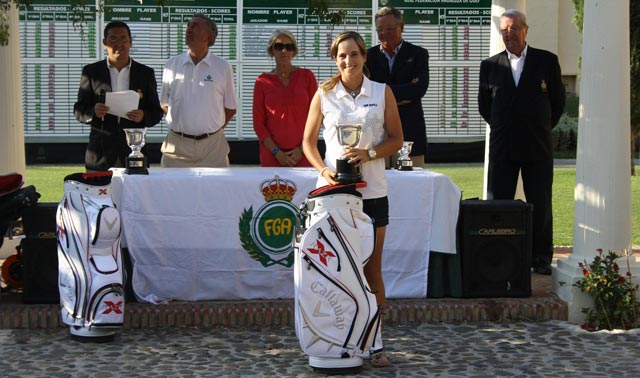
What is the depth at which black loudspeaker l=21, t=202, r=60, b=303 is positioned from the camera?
22.7 feet

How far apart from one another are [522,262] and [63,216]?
3200 mm

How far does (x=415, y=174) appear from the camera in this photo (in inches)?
280

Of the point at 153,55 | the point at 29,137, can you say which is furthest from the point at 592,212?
the point at 29,137

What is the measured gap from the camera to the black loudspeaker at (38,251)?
6.93 meters

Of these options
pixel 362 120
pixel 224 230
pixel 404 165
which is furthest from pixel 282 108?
pixel 362 120

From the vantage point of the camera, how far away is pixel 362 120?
5770 mm

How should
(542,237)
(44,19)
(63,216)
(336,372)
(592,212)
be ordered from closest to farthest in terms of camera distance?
(336,372), (63,216), (592,212), (542,237), (44,19)

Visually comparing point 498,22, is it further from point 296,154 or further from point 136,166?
point 136,166

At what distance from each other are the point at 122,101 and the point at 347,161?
2727 mm

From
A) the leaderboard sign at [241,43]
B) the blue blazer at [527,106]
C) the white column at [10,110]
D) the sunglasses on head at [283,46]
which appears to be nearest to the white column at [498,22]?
the blue blazer at [527,106]

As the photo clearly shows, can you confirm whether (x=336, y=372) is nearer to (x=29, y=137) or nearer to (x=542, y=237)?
(x=542, y=237)

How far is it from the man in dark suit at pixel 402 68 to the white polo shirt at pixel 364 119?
223 centimetres

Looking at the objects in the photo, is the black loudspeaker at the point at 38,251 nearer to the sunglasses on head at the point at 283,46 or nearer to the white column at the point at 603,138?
the sunglasses on head at the point at 283,46

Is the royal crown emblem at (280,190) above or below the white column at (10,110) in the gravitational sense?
below
